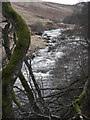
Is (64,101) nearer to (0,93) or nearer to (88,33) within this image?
(0,93)

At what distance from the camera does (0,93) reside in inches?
150

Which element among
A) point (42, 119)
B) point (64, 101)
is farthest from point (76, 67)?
point (42, 119)

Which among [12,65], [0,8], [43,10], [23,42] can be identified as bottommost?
[43,10]

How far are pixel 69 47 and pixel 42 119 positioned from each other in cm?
1859

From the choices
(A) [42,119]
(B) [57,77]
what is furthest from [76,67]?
(A) [42,119]

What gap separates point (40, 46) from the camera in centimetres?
2972

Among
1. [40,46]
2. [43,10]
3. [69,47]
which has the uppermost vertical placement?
[69,47]

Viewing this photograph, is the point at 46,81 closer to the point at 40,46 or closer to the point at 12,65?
the point at 12,65

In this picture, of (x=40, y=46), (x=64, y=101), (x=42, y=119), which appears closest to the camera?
(x=42, y=119)

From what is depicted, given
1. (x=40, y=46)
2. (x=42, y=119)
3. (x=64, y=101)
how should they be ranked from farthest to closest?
(x=40, y=46) < (x=64, y=101) < (x=42, y=119)

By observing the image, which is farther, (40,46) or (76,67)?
(40,46)

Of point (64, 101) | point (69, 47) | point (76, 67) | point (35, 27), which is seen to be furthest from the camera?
point (35, 27)

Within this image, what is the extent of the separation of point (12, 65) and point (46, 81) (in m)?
11.0

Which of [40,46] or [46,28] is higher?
[40,46]
